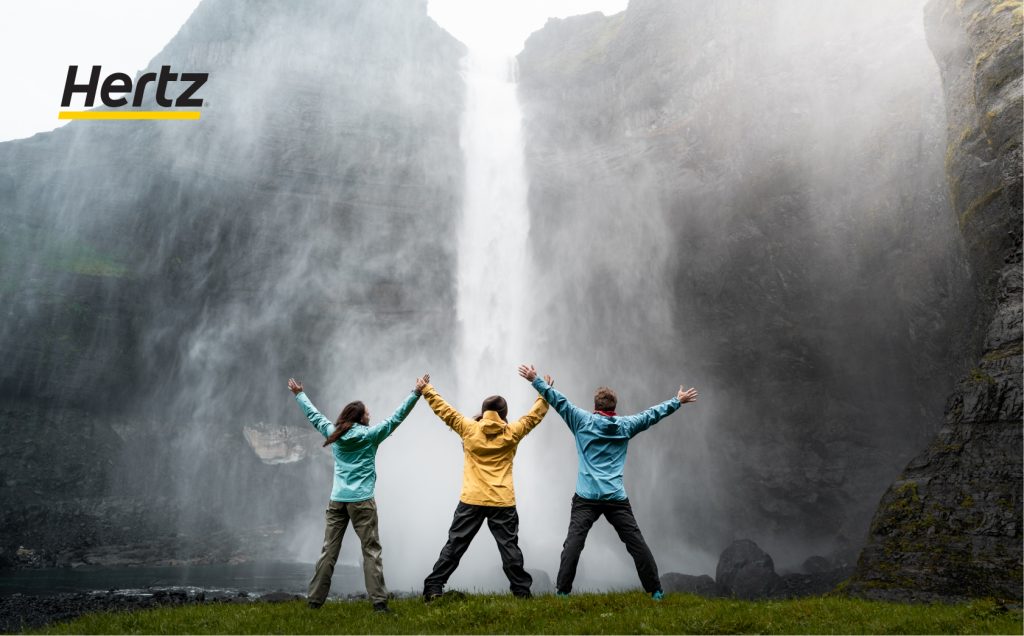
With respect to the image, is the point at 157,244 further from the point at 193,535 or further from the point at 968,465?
the point at 968,465

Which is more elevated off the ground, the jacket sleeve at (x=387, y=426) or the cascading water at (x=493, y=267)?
the cascading water at (x=493, y=267)

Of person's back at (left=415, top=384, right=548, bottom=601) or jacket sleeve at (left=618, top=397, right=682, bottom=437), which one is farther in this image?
jacket sleeve at (left=618, top=397, right=682, bottom=437)

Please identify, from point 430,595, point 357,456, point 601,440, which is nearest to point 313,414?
point 357,456

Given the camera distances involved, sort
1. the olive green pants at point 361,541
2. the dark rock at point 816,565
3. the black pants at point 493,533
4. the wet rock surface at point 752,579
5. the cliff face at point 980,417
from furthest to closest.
Result: the dark rock at point 816,565, the wet rock surface at point 752,579, the cliff face at point 980,417, the olive green pants at point 361,541, the black pants at point 493,533

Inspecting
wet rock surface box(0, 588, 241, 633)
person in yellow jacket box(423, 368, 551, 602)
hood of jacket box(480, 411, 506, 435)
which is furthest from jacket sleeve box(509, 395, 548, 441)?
wet rock surface box(0, 588, 241, 633)

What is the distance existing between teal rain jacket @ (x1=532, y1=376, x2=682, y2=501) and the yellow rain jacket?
371 millimetres

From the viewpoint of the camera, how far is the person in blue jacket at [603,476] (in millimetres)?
7383

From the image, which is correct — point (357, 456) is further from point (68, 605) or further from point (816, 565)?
point (816, 565)

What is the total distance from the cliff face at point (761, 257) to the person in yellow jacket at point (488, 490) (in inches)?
633

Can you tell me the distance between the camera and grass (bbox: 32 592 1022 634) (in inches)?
245

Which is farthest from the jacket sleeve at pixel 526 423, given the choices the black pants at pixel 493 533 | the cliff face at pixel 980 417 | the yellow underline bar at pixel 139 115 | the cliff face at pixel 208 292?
the yellow underline bar at pixel 139 115

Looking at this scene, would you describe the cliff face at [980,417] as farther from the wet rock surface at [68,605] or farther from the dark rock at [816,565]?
the dark rock at [816,565]

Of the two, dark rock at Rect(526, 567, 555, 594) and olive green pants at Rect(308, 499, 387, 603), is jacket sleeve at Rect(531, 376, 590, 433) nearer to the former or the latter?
olive green pants at Rect(308, 499, 387, 603)

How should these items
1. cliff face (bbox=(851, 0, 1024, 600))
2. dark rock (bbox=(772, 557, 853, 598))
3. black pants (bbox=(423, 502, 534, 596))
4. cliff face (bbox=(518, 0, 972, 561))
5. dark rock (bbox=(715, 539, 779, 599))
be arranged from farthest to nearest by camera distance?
cliff face (bbox=(518, 0, 972, 561)), dark rock (bbox=(715, 539, 779, 599)), dark rock (bbox=(772, 557, 853, 598)), cliff face (bbox=(851, 0, 1024, 600)), black pants (bbox=(423, 502, 534, 596))
